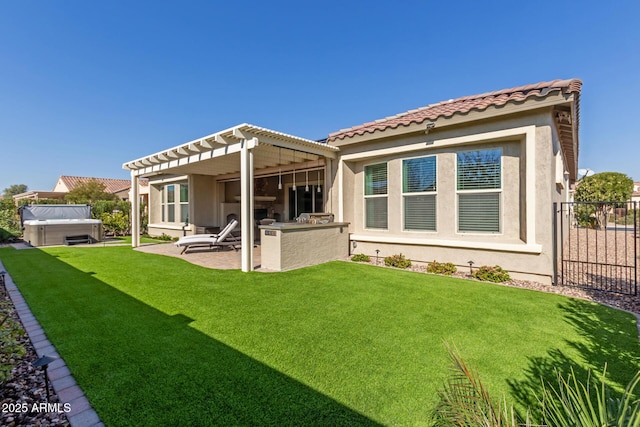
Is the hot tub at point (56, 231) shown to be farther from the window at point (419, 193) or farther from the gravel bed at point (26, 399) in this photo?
the window at point (419, 193)

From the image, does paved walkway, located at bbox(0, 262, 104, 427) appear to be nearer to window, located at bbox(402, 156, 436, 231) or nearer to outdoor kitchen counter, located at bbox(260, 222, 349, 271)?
outdoor kitchen counter, located at bbox(260, 222, 349, 271)

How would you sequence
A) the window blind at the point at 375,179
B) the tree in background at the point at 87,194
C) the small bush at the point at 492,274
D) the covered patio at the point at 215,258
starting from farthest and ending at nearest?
the tree in background at the point at 87,194 → the window blind at the point at 375,179 → the covered patio at the point at 215,258 → the small bush at the point at 492,274

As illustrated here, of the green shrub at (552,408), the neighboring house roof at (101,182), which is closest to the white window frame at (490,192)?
the green shrub at (552,408)

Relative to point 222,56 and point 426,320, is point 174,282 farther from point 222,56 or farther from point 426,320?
point 222,56

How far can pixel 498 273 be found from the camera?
23.4 ft

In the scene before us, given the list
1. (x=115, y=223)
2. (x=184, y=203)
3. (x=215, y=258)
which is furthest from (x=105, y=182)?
(x=215, y=258)

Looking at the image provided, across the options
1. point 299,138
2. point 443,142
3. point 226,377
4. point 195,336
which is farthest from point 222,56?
point 226,377

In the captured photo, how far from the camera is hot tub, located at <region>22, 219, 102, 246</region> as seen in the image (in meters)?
13.7

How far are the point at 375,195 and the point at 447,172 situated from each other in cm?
252

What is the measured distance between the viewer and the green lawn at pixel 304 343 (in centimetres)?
266

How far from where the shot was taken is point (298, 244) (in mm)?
8664

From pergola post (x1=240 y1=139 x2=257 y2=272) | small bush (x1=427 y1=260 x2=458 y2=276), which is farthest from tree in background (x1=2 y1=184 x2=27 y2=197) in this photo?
small bush (x1=427 y1=260 x2=458 y2=276)

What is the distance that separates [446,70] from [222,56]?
38.1ft

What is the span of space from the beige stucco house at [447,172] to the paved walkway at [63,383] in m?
4.46
